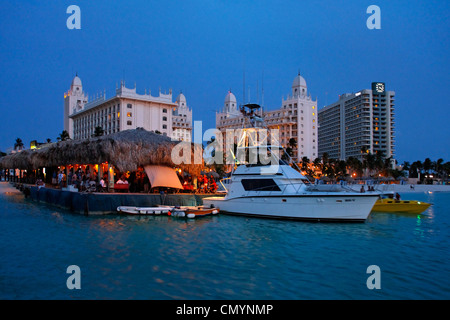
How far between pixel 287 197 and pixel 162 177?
9.55m

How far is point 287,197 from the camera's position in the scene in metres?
17.2

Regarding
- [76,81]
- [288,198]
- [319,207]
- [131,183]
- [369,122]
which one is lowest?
[319,207]

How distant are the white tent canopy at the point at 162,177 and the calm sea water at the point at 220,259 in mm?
5976

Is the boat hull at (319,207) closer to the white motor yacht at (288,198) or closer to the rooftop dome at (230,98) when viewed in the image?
the white motor yacht at (288,198)

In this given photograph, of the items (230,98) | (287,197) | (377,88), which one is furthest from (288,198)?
(377,88)

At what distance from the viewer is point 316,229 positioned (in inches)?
604

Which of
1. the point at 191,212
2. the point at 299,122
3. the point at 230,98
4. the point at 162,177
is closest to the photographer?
the point at 191,212

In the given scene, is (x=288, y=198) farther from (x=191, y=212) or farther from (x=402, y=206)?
(x=402, y=206)

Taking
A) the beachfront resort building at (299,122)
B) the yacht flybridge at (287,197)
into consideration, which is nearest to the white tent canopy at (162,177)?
the yacht flybridge at (287,197)

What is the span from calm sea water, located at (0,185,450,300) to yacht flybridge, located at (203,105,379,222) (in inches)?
26.8
